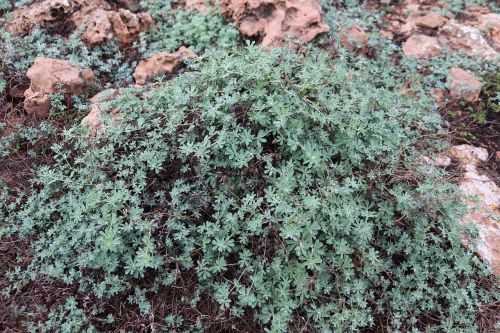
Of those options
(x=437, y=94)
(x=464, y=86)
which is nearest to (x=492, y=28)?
(x=464, y=86)

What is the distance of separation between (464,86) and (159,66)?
306 cm

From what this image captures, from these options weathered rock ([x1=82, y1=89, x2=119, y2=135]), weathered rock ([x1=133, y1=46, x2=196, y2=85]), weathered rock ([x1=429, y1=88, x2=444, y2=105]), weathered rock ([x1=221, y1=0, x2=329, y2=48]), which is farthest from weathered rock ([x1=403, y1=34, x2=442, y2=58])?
weathered rock ([x1=82, y1=89, x2=119, y2=135])

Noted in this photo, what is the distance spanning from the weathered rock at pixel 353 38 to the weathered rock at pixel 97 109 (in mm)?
2398

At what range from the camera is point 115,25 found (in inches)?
175

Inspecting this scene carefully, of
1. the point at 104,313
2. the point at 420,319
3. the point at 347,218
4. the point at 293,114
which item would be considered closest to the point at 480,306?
the point at 420,319

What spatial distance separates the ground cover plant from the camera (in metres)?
2.79

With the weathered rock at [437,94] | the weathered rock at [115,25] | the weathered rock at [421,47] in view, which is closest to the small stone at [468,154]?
the weathered rock at [437,94]

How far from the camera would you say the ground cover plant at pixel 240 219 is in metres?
2.79

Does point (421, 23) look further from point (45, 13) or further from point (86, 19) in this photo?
point (45, 13)

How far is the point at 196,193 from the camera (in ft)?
9.55

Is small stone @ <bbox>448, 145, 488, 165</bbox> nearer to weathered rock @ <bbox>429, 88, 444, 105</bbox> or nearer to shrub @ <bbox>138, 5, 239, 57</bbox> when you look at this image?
weathered rock @ <bbox>429, 88, 444, 105</bbox>

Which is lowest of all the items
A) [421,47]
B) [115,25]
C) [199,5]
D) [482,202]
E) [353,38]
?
[482,202]

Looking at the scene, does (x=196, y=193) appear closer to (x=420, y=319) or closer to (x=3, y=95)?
(x=420, y=319)

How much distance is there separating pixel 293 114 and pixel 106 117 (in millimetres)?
1459
